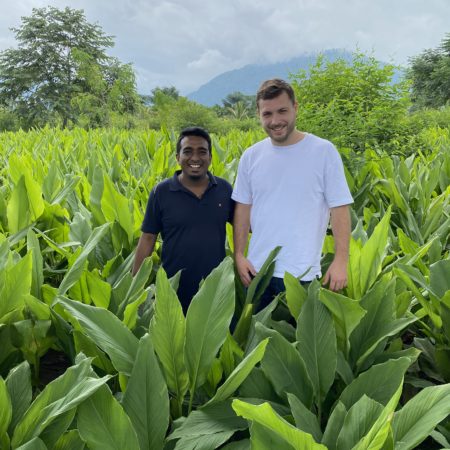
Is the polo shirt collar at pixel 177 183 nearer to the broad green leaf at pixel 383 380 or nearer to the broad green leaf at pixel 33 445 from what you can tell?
the broad green leaf at pixel 383 380

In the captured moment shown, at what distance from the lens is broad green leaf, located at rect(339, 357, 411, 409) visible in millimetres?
1161

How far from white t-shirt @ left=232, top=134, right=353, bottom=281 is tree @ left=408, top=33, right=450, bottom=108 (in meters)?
37.9

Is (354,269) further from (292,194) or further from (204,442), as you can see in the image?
(204,442)

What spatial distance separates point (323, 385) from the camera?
Result: 50.5 inches

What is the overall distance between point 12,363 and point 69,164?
2798mm

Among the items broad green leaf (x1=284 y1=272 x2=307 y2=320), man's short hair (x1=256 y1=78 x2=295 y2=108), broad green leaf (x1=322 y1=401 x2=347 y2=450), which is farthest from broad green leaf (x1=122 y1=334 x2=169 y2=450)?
man's short hair (x1=256 y1=78 x2=295 y2=108)

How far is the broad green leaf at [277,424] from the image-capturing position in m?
0.81

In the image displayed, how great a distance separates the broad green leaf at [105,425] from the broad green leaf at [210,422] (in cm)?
16

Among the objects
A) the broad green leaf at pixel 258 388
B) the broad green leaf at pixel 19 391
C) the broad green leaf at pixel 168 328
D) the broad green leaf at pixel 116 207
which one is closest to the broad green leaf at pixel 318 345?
the broad green leaf at pixel 258 388

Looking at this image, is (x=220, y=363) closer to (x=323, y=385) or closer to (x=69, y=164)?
(x=323, y=385)

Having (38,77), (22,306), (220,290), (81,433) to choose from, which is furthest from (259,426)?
(38,77)

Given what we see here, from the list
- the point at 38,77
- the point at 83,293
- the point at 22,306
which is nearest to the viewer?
the point at 22,306

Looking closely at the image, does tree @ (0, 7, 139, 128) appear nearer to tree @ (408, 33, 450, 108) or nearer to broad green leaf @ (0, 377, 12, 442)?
tree @ (408, 33, 450, 108)

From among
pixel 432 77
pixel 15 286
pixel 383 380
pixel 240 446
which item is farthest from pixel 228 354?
pixel 432 77
